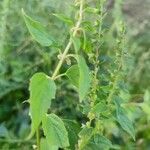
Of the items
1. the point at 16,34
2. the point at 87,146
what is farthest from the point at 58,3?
the point at 87,146

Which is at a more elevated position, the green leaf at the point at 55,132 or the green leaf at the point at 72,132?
the green leaf at the point at 55,132

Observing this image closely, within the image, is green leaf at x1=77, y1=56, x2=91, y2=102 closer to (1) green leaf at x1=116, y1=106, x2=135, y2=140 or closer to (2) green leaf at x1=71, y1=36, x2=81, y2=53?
(2) green leaf at x1=71, y1=36, x2=81, y2=53

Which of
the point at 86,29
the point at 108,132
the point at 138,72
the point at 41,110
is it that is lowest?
the point at 108,132

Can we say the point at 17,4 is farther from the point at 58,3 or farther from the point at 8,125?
the point at 8,125

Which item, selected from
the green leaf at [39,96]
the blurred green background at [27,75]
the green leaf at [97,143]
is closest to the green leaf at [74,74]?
the green leaf at [39,96]

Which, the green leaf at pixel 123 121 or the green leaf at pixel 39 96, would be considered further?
the green leaf at pixel 123 121

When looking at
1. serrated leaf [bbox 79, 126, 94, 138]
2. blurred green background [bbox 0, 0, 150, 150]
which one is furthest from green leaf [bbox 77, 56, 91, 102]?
blurred green background [bbox 0, 0, 150, 150]

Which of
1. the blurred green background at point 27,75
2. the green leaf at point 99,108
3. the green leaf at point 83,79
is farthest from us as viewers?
the blurred green background at point 27,75

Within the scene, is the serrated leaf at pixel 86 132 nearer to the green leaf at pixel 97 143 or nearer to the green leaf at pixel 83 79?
the green leaf at pixel 97 143
